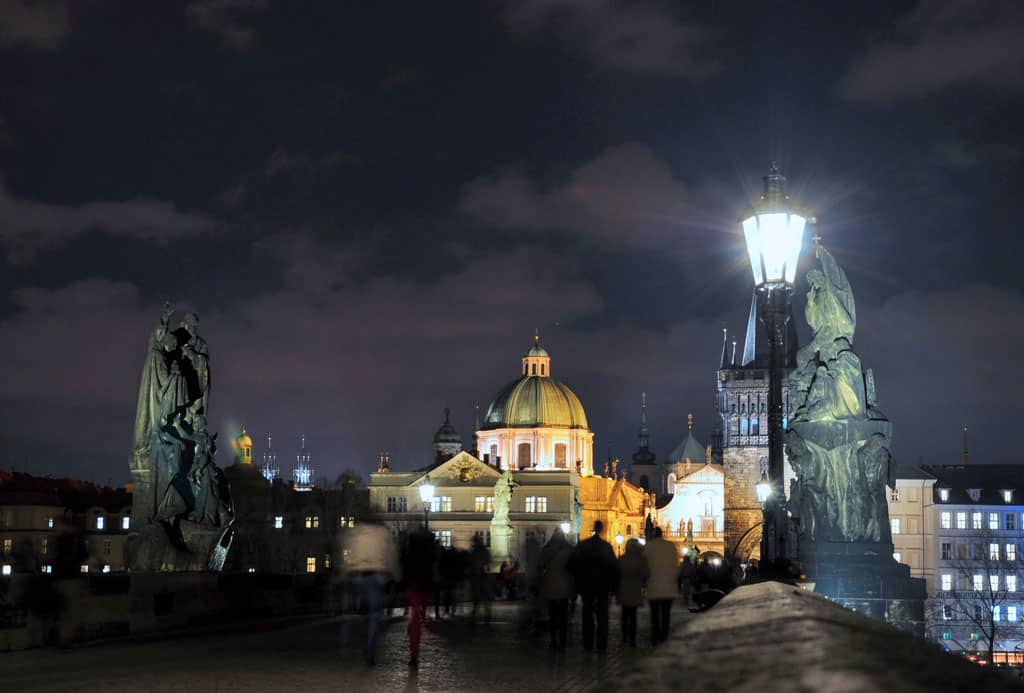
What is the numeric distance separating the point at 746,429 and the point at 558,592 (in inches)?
4971

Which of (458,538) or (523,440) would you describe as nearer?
(458,538)

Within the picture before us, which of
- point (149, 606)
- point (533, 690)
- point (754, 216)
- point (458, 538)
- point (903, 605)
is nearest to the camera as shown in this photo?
point (533, 690)

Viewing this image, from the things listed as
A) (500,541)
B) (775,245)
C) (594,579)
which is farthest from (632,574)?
(500,541)

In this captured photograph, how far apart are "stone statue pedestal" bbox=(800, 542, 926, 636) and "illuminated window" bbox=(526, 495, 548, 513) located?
309 feet

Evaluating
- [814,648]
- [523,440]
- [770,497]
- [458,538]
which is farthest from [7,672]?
[523,440]

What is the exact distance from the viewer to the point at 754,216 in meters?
14.6

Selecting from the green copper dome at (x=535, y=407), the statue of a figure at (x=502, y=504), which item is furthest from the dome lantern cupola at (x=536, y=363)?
the statue of a figure at (x=502, y=504)

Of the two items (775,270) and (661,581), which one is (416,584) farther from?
(775,270)

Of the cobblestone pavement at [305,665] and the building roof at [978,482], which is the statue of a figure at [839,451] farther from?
the building roof at [978,482]

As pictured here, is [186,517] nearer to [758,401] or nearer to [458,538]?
[458,538]

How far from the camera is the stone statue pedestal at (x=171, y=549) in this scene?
67.5ft

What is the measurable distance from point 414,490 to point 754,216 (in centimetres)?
10158

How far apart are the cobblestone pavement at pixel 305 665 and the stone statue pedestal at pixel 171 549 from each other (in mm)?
1650

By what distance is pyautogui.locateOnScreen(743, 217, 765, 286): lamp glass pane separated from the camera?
14472mm
